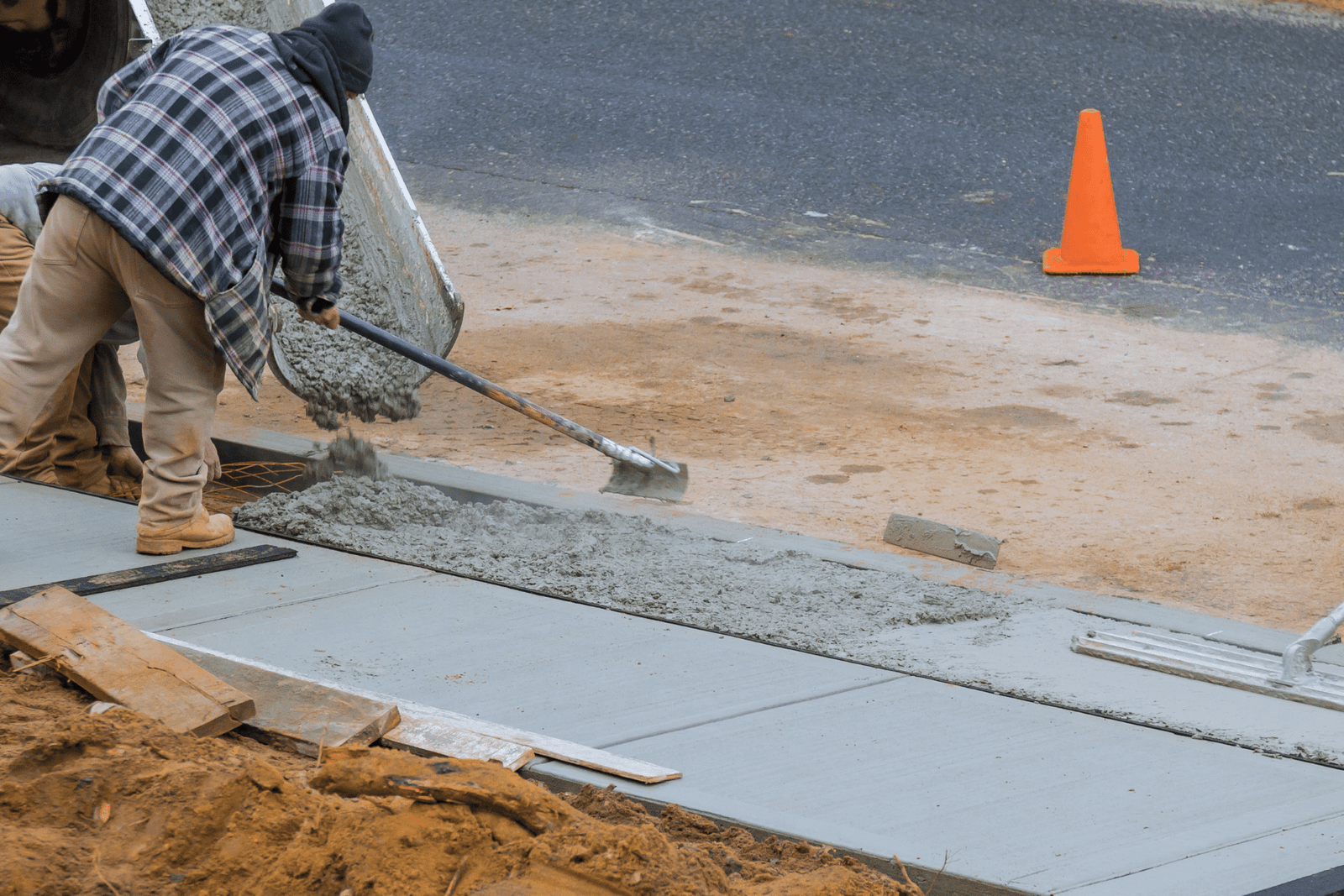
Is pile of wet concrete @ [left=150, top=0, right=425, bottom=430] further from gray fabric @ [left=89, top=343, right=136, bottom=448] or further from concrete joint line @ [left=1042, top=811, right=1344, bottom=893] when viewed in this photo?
concrete joint line @ [left=1042, top=811, right=1344, bottom=893]

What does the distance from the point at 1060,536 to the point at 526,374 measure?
264 centimetres

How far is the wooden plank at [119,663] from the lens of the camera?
2627 millimetres

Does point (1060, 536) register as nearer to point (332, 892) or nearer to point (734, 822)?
point (734, 822)

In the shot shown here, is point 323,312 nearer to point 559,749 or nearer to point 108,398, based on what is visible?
point 108,398

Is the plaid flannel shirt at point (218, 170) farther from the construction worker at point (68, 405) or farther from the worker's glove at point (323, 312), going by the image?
the construction worker at point (68, 405)

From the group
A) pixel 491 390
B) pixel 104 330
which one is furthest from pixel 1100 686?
pixel 104 330

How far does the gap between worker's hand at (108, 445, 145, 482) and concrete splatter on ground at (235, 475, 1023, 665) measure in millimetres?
864

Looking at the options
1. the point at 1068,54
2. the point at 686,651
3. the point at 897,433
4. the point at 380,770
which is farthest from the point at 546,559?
the point at 1068,54

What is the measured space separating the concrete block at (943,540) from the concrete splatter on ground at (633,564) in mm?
424

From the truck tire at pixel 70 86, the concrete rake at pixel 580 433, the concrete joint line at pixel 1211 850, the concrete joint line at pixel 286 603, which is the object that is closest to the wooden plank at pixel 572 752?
the concrete joint line at pixel 1211 850

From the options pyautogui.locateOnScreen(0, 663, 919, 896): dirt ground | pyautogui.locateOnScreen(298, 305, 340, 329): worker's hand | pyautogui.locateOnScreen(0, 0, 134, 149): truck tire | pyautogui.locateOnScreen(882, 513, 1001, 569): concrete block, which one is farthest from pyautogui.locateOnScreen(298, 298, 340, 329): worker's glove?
pyautogui.locateOnScreen(0, 0, 134, 149): truck tire

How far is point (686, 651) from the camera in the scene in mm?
3277

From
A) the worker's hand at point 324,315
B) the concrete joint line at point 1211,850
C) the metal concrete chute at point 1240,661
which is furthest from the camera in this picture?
the worker's hand at point 324,315

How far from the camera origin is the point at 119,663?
2.77 meters
